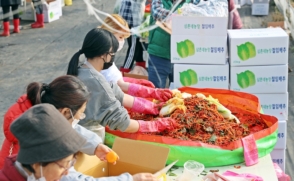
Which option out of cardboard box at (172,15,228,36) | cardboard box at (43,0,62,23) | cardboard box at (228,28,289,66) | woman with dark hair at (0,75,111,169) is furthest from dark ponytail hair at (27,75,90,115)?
cardboard box at (43,0,62,23)

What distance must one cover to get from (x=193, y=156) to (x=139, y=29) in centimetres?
330

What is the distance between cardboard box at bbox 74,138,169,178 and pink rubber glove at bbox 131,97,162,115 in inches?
17.2

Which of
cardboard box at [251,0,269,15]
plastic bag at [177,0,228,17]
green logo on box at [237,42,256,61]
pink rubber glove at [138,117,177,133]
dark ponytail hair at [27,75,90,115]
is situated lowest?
pink rubber glove at [138,117,177,133]

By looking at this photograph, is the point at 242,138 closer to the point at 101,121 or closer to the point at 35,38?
the point at 101,121

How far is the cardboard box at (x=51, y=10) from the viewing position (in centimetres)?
999

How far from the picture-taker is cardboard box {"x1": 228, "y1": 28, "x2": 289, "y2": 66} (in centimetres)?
391

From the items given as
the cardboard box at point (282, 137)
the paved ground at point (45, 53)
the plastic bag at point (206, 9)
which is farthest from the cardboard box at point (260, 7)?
the cardboard box at point (282, 137)

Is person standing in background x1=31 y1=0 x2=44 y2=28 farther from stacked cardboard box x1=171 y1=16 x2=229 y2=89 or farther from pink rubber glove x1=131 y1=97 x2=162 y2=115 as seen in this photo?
pink rubber glove x1=131 y1=97 x2=162 y2=115

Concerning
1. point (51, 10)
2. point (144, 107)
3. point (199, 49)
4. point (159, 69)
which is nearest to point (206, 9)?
point (199, 49)

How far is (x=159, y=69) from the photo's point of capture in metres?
4.86

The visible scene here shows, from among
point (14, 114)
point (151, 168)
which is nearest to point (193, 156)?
point (151, 168)

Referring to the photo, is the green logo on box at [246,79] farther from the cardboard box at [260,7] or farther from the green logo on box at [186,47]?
the cardboard box at [260,7]

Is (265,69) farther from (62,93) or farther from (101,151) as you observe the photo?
(62,93)

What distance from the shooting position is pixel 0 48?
27.3 ft
